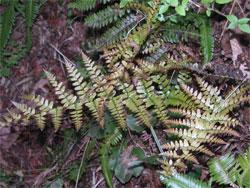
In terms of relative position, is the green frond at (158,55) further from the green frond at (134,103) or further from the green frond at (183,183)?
the green frond at (183,183)

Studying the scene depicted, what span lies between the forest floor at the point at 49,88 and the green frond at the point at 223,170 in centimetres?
43

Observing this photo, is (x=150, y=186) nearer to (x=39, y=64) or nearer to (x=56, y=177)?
(x=56, y=177)

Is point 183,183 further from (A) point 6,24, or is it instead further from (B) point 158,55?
(A) point 6,24

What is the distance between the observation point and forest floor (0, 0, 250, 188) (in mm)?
3377

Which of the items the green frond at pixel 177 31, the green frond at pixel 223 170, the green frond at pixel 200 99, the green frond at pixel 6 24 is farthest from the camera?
the green frond at pixel 6 24

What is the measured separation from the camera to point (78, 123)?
10.2 feet

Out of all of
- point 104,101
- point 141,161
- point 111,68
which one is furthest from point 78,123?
point 141,161

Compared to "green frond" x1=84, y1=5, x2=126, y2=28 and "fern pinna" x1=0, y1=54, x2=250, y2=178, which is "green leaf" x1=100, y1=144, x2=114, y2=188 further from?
"green frond" x1=84, y1=5, x2=126, y2=28

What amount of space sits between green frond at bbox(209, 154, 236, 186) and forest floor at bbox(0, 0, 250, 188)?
43 cm

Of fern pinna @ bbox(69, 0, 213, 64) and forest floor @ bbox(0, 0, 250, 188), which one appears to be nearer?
fern pinna @ bbox(69, 0, 213, 64)

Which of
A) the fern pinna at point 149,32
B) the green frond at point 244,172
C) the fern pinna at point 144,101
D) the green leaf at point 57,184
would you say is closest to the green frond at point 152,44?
the fern pinna at point 149,32

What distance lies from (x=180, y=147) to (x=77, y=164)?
1.29 m

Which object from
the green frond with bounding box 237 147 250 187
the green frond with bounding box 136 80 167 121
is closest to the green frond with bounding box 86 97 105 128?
the green frond with bounding box 136 80 167 121

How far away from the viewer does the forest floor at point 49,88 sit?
133 inches
